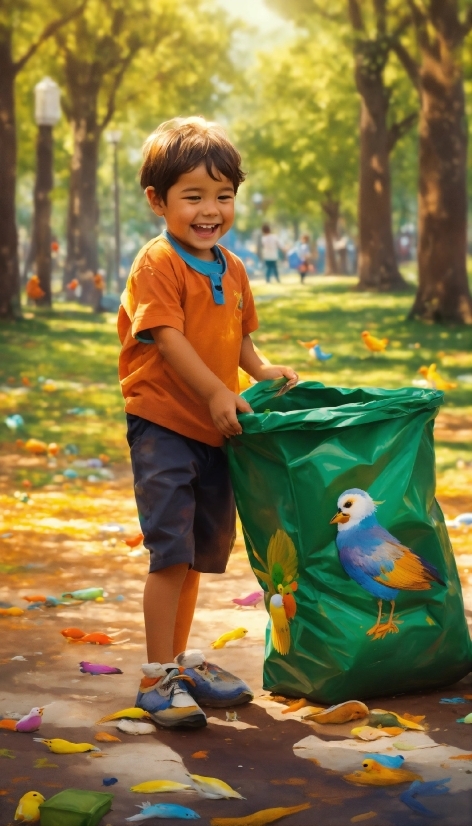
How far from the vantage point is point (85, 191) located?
25.0 metres

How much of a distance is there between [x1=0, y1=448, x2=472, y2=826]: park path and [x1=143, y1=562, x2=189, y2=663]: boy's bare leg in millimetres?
200

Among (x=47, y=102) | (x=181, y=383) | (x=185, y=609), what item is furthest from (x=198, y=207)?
(x=47, y=102)

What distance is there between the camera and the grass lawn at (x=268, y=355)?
29.5ft

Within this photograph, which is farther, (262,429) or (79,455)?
(79,455)

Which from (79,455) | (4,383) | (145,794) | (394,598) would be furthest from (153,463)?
(4,383)

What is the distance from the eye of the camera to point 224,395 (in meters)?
3.29

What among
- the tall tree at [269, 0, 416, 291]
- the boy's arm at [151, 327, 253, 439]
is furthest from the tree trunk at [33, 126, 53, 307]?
the boy's arm at [151, 327, 253, 439]

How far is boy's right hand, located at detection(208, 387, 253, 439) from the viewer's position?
3.27m

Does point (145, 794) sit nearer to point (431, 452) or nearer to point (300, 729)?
point (300, 729)

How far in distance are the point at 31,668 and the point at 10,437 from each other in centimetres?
513

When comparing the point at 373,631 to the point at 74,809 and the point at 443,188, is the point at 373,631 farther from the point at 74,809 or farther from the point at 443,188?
the point at 443,188

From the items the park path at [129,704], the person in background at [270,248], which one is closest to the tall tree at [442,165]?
the park path at [129,704]

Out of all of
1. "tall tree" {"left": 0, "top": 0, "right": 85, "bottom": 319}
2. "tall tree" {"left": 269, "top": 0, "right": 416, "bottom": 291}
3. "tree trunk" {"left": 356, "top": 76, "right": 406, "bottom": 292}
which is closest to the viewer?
"tall tree" {"left": 0, "top": 0, "right": 85, "bottom": 319}

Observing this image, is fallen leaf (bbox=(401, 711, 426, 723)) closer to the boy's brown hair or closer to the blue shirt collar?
the blue shirt collar
